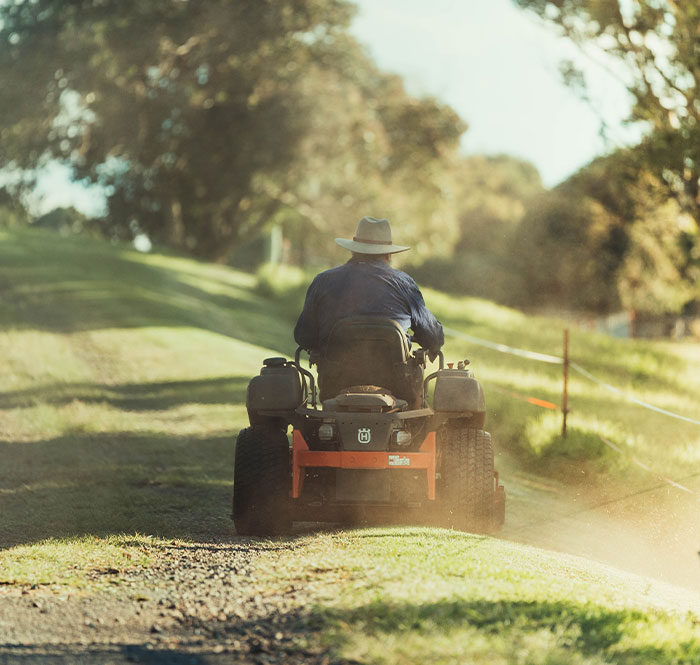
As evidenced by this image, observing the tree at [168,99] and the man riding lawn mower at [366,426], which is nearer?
the man riding lawn mower at [366,426]

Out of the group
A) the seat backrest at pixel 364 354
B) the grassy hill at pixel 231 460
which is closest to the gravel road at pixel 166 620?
the grassy hill at pixel 231 460

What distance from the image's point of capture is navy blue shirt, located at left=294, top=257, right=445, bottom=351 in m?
7.02

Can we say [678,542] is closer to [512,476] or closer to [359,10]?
[512,476]

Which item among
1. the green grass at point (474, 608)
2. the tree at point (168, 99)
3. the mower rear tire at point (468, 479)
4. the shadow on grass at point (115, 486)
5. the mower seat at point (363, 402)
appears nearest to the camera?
the green grass at point (474, 608)

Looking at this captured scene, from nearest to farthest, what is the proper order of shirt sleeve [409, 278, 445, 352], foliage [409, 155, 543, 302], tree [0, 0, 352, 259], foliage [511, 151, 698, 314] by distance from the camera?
shirt sleeve [409, 278, 445, 352], tree [0, 0, 352, 259], foliage [511, 151, 698, 314], foliage [409, 155, 543, 302]

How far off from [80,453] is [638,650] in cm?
769

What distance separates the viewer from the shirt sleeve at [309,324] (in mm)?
7160

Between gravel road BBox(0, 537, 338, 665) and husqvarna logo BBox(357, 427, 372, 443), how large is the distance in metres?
1.15

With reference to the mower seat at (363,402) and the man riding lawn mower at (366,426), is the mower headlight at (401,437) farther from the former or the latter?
the mower seat at (363,402)

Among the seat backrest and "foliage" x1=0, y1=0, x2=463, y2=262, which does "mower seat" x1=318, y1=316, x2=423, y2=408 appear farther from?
"foliage" x1=0, y1=0, x2=463, y2=262

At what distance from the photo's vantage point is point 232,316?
24766 mm

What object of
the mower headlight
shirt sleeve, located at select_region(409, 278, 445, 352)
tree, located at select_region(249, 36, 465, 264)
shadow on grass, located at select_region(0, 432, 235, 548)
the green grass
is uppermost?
tree, located at select_region(249, 36, 465, 264)

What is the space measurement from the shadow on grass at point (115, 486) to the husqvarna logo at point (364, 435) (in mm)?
1324

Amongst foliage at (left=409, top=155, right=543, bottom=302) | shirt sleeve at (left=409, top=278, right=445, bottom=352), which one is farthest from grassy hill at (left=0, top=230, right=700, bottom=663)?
foliage at (left=409, top=155, right=543, bottom=302)
